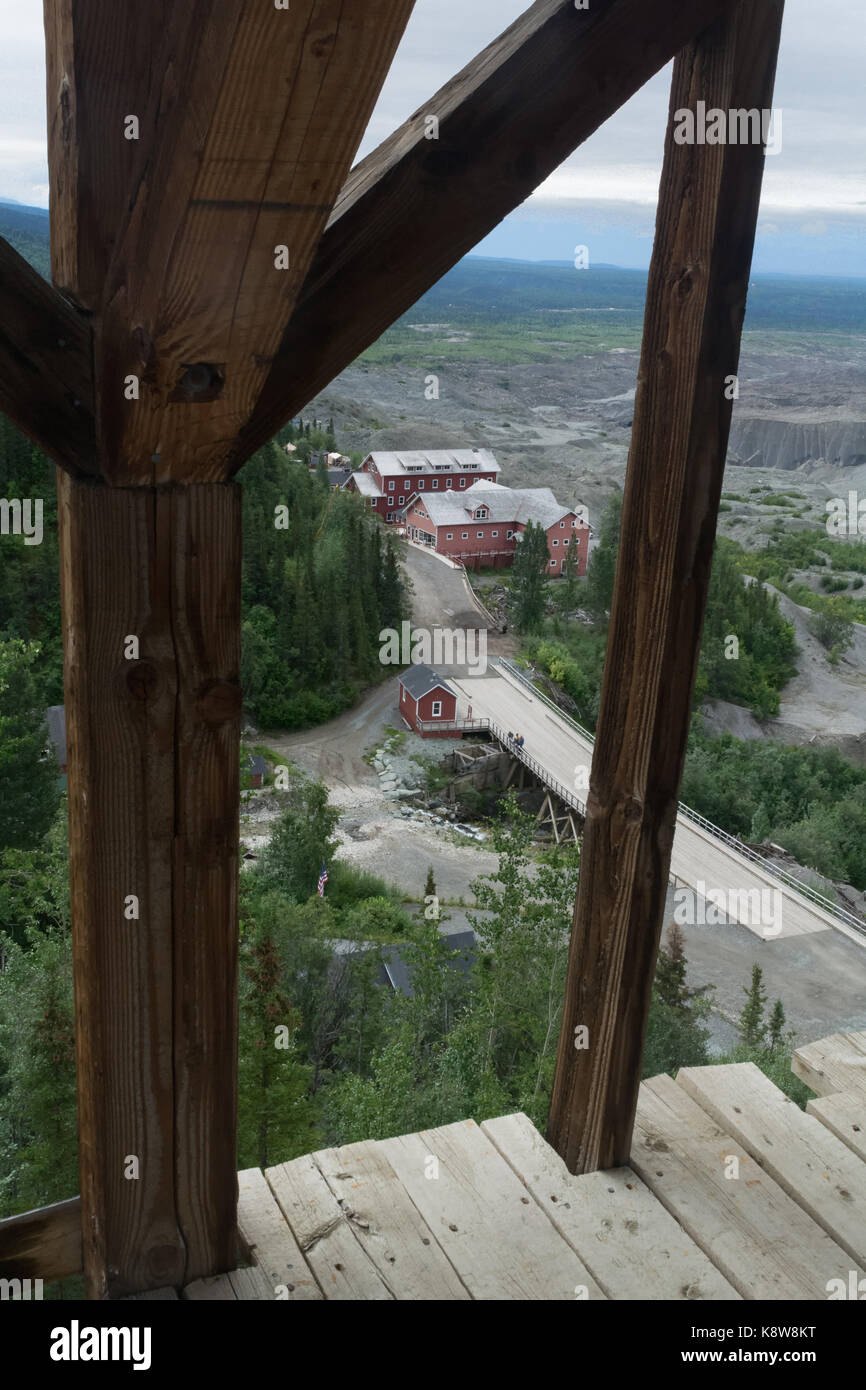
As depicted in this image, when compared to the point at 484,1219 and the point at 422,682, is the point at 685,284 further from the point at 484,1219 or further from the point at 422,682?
the point at 422,682

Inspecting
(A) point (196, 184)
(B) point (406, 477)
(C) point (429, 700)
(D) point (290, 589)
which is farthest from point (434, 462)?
(A) point (196, 184)

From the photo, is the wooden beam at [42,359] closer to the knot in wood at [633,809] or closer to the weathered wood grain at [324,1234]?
the knot in wood at [633,809]

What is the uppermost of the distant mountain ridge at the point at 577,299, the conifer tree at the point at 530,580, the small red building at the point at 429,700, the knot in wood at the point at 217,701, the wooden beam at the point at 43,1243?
the distant mountain ridge at the point at 577,299

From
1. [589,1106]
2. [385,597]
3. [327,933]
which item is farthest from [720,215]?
[385,597]

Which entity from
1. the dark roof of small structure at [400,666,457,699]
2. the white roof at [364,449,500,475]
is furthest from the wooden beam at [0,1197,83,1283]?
the white roof at [364,449,500,475]

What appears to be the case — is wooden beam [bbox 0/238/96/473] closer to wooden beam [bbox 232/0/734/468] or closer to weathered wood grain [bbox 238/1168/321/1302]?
wooden beam [bbox 232/0/734/468]

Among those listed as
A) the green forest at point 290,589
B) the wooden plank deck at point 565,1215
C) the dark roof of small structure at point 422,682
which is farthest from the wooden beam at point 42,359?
the dark roof of small structure at point 422,682

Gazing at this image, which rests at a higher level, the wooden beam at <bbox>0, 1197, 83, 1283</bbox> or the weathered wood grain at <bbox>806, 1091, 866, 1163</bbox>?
the wooden beam at <bbox>0, 1197, 83, 1283</bbox>
